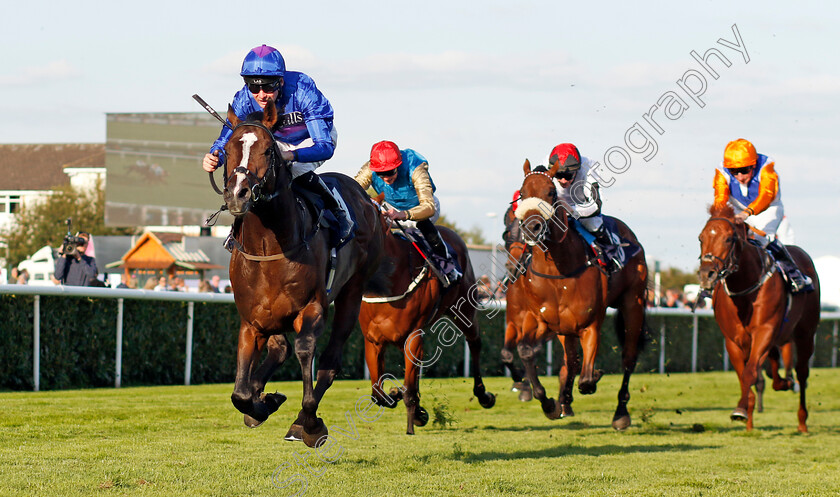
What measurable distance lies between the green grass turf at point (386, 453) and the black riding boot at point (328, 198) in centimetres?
138

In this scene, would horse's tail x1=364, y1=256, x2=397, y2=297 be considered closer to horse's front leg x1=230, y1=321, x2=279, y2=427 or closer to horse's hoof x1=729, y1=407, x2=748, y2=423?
horse's front leg x1=230, y1=321, x2=279, y2=427

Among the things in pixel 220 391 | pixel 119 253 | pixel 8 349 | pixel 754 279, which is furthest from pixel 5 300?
pixel 119 253

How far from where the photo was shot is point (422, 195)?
8.27m

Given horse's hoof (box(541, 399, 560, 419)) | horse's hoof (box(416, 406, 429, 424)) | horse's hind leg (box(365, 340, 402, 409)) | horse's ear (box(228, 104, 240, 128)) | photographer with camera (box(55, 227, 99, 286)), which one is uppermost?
horse's ear (box(228, 104, 240, 128))

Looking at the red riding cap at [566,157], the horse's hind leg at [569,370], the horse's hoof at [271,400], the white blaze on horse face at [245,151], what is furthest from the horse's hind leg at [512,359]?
the white blaze on horse face at [245,151]

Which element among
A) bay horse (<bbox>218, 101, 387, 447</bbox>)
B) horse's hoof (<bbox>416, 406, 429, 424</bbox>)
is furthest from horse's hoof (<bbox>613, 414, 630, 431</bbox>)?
bay horse (<bbox>218, 101, 387, 447</bbox>)

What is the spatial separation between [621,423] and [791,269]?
2.07m

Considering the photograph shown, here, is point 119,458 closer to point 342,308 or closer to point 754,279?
point 342,308

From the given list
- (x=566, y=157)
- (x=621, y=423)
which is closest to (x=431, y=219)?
(x=566, y=157)

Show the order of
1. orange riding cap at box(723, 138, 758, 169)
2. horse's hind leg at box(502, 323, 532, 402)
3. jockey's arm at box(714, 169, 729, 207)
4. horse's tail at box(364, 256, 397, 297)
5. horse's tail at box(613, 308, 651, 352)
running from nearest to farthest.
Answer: horse's tail at box(364, 256, 397, 297)
orange riding cap at box(723, 138, 758, 169)
jockey's arm at box(714, 169, 729, 207)
horse's hind leg at box(502, 323, 532, 402)
horse's tail at box(613, 308, 651, 352)

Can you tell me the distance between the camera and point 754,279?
9.11m

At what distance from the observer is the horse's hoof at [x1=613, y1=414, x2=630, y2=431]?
909 centimetres

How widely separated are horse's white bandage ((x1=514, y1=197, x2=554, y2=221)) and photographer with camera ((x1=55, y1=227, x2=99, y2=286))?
20.9ft

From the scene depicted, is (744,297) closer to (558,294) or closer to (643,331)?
(643,331)
